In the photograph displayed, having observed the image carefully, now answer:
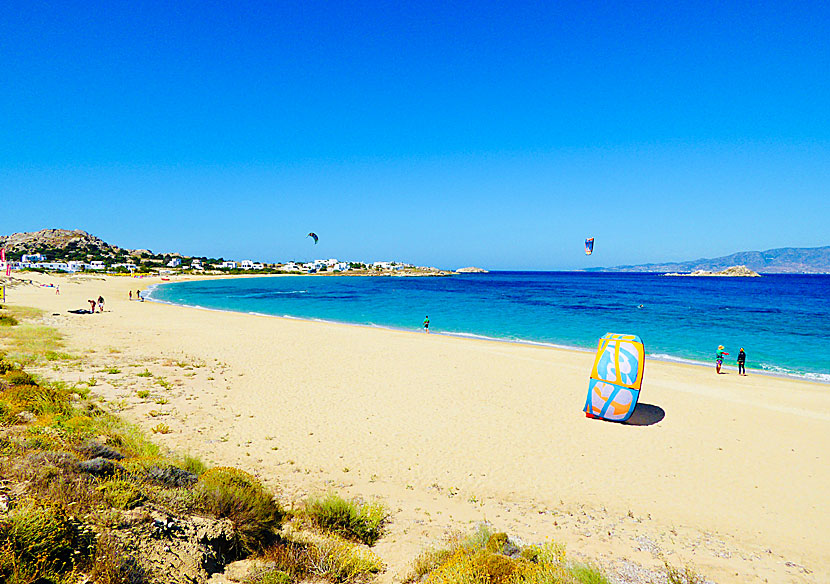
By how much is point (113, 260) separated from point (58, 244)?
4148cm

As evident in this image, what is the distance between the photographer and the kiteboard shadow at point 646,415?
34.8 feet

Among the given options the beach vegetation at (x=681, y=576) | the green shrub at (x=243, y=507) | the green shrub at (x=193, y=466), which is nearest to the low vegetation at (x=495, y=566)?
the beach vegetation at (x=681, y=576)

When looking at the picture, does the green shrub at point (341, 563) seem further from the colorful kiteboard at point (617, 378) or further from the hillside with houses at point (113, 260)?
the hillside with houses at point (113, 260)

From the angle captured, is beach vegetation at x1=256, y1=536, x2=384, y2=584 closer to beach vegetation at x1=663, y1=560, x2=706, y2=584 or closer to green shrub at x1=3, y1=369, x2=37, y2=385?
beach vegetation at x1=663, y1=560, x2=706, y2=584

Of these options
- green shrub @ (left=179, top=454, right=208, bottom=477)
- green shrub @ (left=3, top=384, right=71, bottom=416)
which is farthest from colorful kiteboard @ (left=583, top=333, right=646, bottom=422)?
green shrub @ (left=3, top=384, right=71, bottom=416)

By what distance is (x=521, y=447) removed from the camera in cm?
884

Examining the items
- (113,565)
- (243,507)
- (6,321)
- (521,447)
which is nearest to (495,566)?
(243,507)

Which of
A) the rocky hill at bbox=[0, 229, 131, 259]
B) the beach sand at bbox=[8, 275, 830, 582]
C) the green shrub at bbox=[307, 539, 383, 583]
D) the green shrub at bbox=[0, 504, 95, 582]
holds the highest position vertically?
the rocky hill at bbox=[0, 229, 131, 259]

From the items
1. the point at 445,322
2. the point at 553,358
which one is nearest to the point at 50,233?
the point at 445,322

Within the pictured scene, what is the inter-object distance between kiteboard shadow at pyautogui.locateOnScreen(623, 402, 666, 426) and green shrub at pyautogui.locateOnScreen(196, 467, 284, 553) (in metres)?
8.98

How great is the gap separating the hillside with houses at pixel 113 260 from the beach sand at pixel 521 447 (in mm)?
110600

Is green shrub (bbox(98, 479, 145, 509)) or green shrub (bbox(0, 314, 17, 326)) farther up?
green shrub (bbox(98, 479, 145, 509))

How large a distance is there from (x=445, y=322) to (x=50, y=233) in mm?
196300

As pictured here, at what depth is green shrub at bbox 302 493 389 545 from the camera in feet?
16.6
